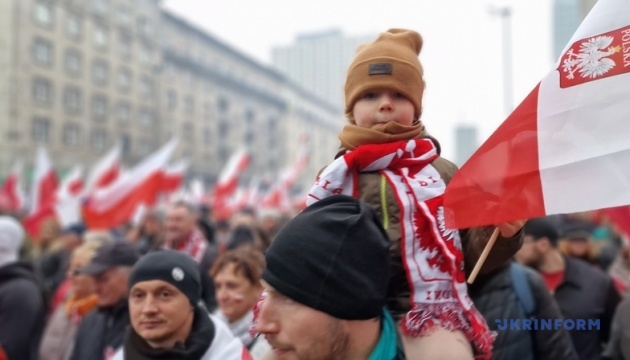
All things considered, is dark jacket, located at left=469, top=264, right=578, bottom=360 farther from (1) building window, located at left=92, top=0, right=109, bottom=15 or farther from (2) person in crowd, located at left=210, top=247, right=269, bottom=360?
(1) building window, located at left=92, top=0, right=109, bottom=15

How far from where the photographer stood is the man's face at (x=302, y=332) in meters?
1.73

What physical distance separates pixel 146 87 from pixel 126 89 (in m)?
3.02

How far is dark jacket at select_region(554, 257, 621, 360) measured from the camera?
4113 millimetres

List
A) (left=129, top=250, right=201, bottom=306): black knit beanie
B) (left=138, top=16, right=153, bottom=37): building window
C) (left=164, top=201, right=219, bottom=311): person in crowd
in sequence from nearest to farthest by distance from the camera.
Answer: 1. (left=129, top=250, right=201, bottom=306): black knit beanie
2. (left=164, top=201, right=219, bottom=311): person in crowd
3. (left=138, top=16, right=153, bottom=37): building window

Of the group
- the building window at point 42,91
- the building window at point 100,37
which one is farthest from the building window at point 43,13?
the building window at point 100,37

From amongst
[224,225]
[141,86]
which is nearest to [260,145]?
[141,86]

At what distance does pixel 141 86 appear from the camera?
58.2m

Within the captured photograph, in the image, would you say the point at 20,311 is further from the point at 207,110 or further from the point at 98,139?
the point at 207,110

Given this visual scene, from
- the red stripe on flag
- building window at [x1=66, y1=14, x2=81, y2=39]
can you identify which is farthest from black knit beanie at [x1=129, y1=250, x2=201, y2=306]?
building window at [x1=66, y1=14, x2=81, y2=39]

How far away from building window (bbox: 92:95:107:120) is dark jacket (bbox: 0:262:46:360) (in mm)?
50553

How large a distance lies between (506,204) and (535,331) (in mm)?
1551

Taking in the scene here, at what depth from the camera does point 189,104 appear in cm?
6688

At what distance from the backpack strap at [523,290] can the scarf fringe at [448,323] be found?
1.33 m

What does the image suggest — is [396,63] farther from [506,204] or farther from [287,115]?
[287,115]
